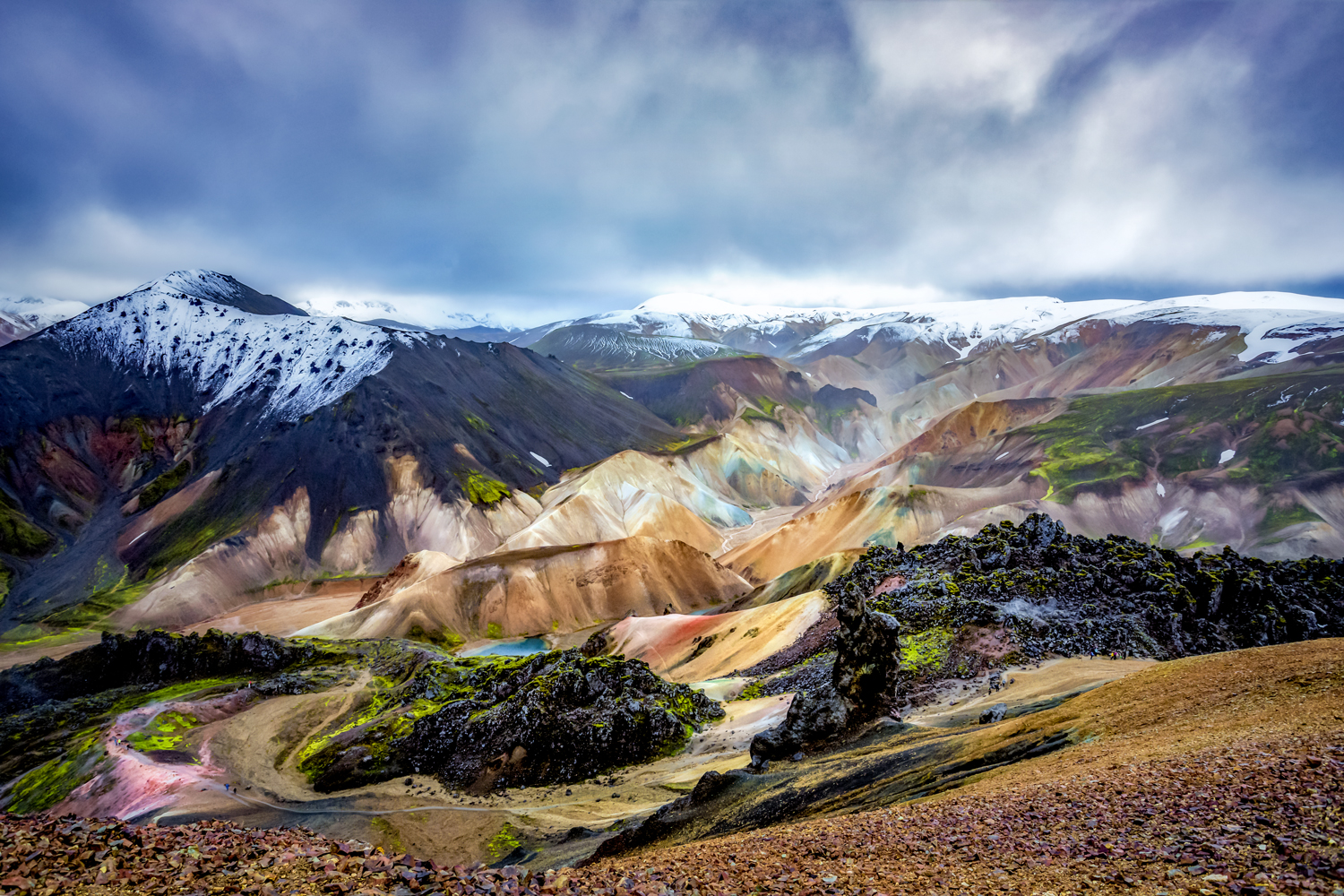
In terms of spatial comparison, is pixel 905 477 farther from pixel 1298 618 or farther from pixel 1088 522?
pixel 1298 618

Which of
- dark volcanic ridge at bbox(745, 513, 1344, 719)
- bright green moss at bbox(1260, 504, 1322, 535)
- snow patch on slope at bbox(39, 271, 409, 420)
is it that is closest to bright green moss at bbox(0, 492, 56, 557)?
snow patch on slope at bbox(39, 271, 409, 420)

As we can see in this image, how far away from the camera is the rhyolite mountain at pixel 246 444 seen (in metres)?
100

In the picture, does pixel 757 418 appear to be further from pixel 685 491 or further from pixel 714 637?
pixel 714 637

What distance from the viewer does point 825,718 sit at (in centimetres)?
2253

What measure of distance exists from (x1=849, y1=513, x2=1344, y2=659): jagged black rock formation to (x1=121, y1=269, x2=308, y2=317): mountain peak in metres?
158

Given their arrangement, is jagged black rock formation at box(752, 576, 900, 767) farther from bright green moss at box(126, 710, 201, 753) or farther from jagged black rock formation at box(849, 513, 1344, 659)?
bright green moss at box(126, 710, 201, 753)

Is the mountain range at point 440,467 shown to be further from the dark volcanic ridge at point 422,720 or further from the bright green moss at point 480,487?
the dark volcanic ridge at point 422,720

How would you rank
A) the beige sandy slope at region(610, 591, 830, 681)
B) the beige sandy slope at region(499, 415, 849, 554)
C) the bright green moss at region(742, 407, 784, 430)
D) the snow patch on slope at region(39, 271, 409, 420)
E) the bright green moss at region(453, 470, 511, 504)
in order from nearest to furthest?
the beige sandy slope at region(610, 591, 830, 681) → the beige sandy slope at region(499, 415, 849, 554) → the bright green moss at region(453, 470, 511, 504) → the snow patch on slope at region(39, 271, 409, 420) → the bright green moss at region(742, 407, 784, 430)

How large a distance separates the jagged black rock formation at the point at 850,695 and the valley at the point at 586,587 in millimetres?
125

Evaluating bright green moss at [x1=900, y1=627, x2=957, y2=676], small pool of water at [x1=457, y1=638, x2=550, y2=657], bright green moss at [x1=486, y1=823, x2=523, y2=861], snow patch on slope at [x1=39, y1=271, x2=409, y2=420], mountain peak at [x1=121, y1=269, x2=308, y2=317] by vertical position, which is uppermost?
mountain peak at [x1=121, y1=269, x2=308, y2=317]

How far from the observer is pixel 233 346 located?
140 m

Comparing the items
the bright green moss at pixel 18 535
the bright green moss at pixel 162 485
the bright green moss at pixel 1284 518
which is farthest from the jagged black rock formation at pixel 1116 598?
the bright green moss at pixel 18 535

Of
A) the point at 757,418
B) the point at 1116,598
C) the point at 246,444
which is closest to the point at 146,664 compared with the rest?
the point at 1116,598

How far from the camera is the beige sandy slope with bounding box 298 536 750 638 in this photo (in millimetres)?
75625
